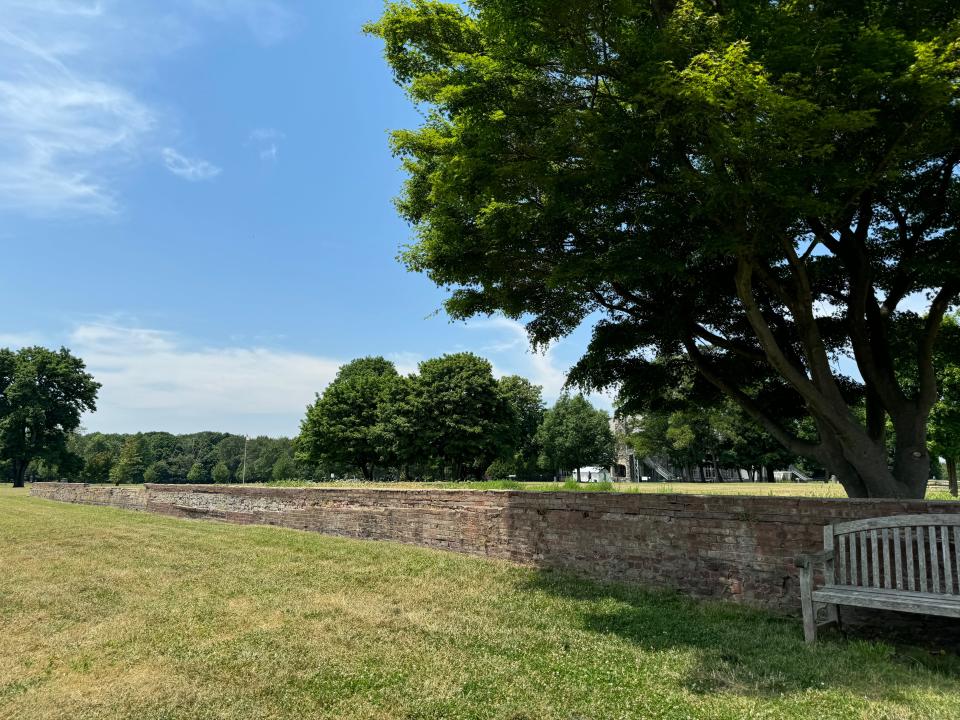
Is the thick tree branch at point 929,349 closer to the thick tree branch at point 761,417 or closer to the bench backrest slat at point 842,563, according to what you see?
the thick tree branch at point 761,417

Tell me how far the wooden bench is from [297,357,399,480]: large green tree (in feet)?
128

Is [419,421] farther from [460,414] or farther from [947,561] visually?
[947,561]

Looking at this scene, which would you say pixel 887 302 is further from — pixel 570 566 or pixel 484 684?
pixel 484 684

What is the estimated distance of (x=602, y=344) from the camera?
1087 cm

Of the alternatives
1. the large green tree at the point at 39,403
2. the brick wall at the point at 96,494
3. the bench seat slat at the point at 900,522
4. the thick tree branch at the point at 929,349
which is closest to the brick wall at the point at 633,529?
the bench seat slat at the point at 900,522

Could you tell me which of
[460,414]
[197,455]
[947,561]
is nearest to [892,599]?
[947,561]

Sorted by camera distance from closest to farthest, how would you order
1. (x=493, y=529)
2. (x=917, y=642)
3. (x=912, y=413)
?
(x=917, y=642), (x=912, y=413), (x=493, y=529)

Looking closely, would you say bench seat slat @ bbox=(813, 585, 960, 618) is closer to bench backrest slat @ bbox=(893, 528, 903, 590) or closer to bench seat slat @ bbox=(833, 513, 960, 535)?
bench backrest slat @ bbox=(893, 528, 903, 590)

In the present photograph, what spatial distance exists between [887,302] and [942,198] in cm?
179

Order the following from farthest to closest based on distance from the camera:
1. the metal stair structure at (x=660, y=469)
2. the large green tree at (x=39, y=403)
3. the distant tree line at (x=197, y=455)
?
the distant tree line at (x=197, y=455)
the metal stair structure at (x=660, y=469)
the large green tree at (x=39, y=403)

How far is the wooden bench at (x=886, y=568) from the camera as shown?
4730 millimetres

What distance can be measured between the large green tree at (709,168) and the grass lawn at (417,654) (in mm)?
4124

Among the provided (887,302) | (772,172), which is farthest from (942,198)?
(772,172)

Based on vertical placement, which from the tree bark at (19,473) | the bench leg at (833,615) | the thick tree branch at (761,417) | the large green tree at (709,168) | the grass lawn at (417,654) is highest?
the large green tree at (709,168)
